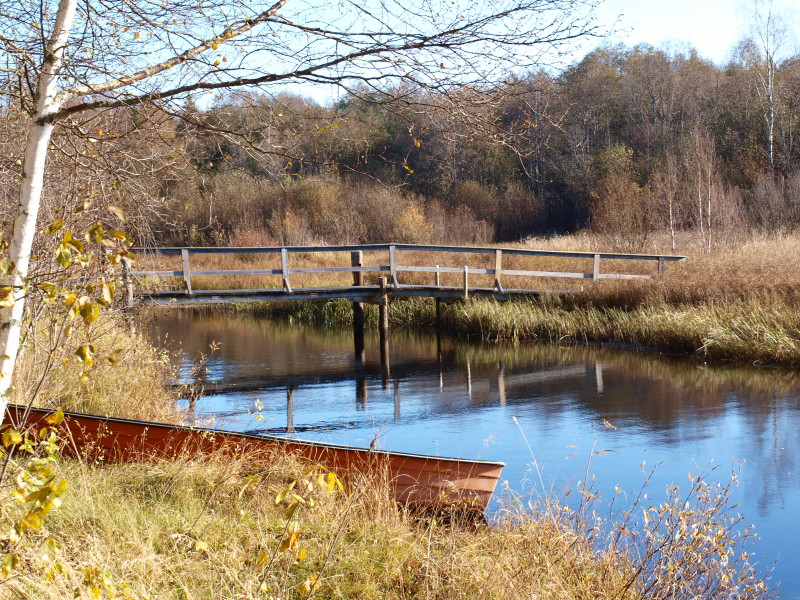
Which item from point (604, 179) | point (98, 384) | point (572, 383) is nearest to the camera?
point (98, 384)

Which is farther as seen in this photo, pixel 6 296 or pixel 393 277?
pixel 393 277

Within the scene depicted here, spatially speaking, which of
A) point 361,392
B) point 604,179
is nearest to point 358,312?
point 361,392

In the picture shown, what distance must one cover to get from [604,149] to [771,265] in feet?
70.6

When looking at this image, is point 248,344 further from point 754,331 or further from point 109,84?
point 109,84

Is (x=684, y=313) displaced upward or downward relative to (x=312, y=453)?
upward

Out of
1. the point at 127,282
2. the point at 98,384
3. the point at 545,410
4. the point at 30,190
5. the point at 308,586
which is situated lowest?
the point at 545,410

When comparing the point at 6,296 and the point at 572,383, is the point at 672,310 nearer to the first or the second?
the point at 572,383

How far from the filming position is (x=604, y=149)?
121ft

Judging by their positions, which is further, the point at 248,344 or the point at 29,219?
the point at 248,344

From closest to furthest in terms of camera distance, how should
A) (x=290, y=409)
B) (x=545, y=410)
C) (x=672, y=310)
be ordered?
1. (x=545, y=410)
2. (x=290, y=409)
3. (x=672, y=310)

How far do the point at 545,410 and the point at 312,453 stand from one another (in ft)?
18.7

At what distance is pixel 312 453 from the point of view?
646 cm

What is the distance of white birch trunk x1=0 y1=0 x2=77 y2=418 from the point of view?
130 inches

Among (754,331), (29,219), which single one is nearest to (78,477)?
(29,219)
